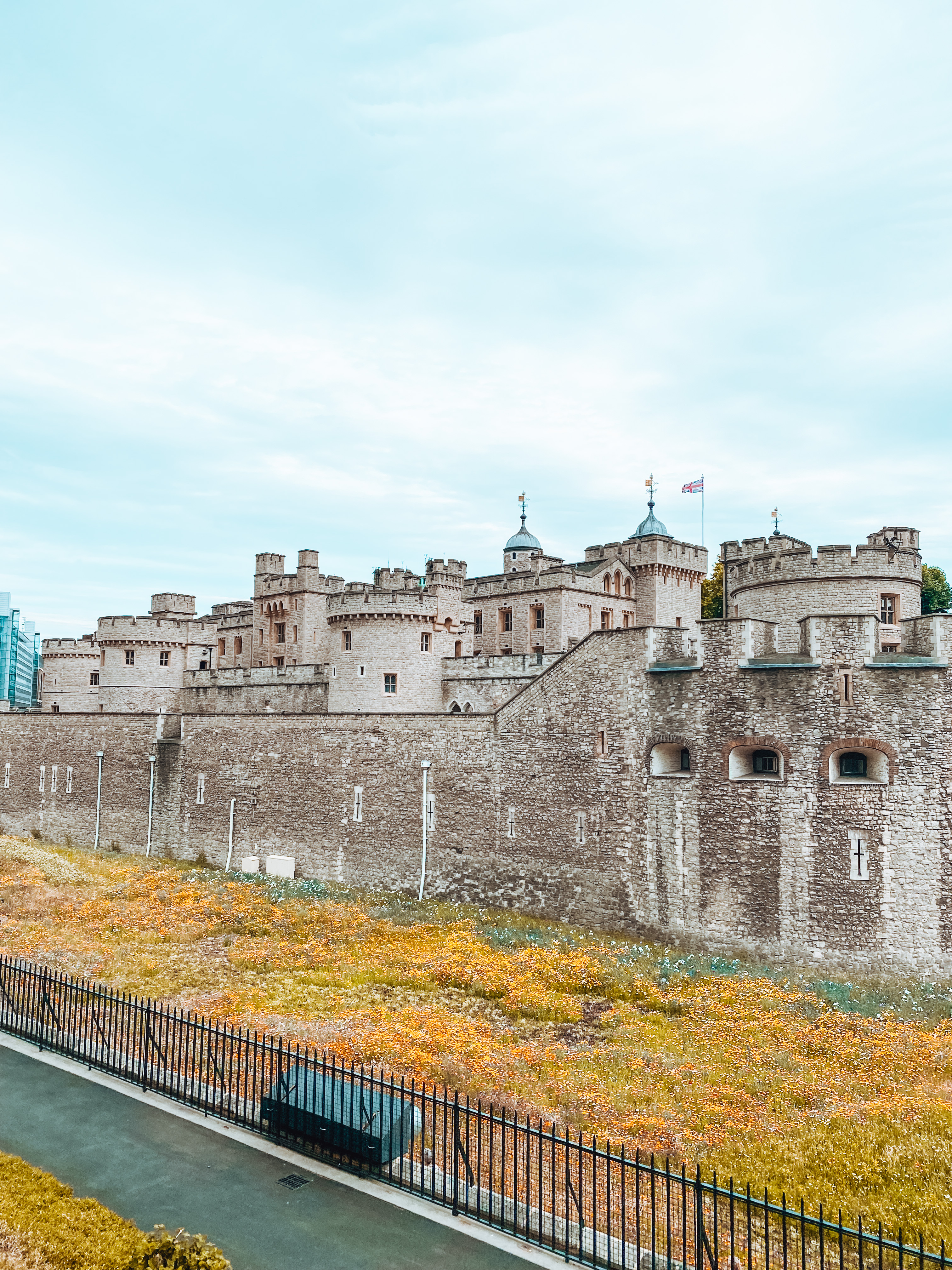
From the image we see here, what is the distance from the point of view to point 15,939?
76.9 feet

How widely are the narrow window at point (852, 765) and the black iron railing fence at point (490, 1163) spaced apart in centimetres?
1250

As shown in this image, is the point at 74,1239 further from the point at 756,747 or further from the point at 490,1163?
the point at 756,747

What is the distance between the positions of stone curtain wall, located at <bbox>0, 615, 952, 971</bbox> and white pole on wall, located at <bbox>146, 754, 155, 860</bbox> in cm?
445

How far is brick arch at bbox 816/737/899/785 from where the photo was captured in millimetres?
21672

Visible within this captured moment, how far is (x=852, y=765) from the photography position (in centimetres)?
2261

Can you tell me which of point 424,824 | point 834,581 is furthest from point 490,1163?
point 834,581

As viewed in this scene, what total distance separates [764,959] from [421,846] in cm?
1216

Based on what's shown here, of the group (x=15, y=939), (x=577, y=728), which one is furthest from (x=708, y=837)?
(x=15, y=939)

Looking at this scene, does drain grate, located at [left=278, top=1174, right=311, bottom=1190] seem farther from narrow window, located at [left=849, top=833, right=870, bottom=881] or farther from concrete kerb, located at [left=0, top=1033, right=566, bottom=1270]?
narrow window, located at [left=849, top=833, right=870, bottom=881]

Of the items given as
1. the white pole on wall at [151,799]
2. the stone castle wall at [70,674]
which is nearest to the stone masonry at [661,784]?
the white pole on wall at [151,799]

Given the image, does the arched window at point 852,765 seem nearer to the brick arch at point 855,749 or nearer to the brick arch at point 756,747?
the brick arch at point 855,749

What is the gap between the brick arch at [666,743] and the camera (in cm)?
2439

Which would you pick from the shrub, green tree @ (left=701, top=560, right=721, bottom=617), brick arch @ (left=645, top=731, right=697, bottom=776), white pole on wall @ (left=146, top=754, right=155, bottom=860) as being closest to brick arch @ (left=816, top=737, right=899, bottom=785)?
brick arch @ (left=645, top=731, right=697, bottom=776)

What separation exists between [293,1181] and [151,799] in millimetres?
30725
